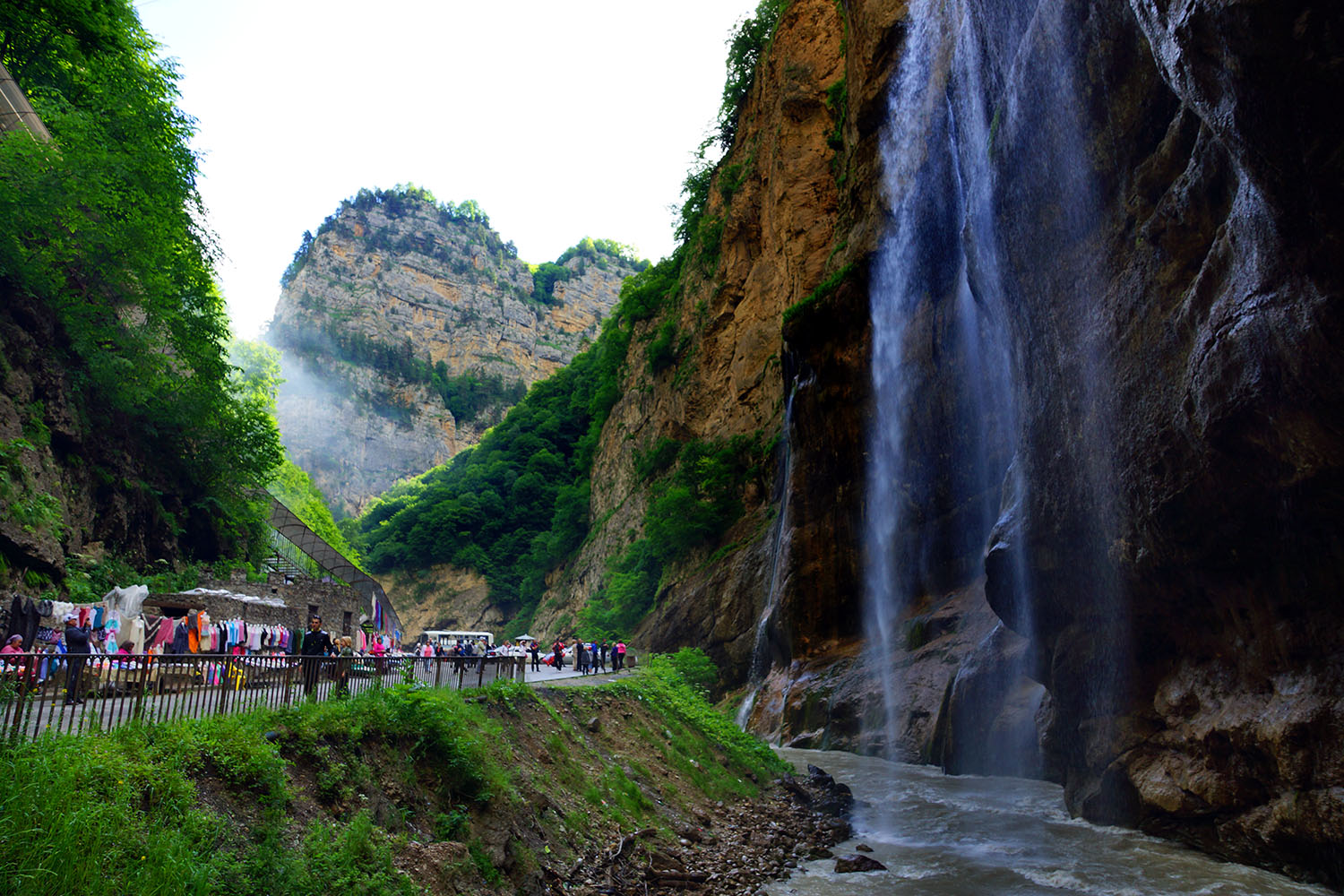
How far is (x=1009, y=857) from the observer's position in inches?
448

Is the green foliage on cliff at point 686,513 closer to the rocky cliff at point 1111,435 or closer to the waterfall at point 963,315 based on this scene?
the rocky cliff at point 1111,435

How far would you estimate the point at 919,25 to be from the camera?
2527 centimetres

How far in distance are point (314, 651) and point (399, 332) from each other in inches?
4379

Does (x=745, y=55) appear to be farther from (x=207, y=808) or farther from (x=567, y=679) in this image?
(x=207, y=808)

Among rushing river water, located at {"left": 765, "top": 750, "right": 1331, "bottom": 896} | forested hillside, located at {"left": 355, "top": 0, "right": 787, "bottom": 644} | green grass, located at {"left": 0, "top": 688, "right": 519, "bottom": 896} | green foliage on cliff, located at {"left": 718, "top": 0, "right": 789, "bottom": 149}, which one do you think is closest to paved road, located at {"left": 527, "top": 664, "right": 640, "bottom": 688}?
rushing river water, located at {"left": 765, "top": 750, "right": 1331, "bottom": 896}

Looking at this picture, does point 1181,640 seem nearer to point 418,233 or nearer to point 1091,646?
point 1091,646

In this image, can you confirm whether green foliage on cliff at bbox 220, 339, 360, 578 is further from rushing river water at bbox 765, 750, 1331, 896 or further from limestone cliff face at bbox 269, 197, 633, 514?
rushing river water at bbox 765, 750, 1331, 896

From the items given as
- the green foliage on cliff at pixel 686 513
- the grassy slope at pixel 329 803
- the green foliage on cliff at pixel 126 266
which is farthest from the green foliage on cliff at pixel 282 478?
the grassy slope at pixel 329 803

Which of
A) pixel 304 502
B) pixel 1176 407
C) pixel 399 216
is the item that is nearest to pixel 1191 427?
pixel 1176 407

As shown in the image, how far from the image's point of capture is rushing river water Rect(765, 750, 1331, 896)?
977 centimetres

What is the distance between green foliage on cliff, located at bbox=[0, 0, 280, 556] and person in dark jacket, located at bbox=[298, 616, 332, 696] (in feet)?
50.5

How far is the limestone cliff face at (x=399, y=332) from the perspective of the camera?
105 m

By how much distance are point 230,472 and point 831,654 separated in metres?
24.0

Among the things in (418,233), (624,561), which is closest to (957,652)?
(624,561)
